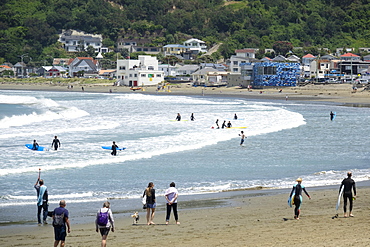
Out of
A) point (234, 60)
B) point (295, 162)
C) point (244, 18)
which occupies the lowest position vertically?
point (295, 162)

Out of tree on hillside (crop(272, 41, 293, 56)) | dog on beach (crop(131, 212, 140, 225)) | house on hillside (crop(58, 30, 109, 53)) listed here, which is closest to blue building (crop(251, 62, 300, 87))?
tree on hillside (crop(272, 41, 293, 56))

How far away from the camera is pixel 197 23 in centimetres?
17175

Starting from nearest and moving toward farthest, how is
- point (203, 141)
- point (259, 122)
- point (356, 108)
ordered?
1. point (203, 141)
2. point (259, 122)
3. point (356, 108)

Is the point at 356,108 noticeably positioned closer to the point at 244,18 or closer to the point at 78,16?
the point at 244,18

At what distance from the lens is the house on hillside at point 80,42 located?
521ft

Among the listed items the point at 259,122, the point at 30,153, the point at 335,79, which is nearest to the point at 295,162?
the point at 30,153

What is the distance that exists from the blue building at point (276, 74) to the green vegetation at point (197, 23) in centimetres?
4192

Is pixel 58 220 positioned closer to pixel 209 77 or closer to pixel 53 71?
pixel 209 77

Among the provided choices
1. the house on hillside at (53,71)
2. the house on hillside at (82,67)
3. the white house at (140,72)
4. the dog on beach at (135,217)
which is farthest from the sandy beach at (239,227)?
the house on hillside at (53,71)

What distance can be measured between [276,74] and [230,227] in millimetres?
87303

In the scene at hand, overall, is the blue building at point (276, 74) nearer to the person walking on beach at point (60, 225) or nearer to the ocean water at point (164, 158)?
the ocean water at point (164, 158)

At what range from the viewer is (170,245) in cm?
1142

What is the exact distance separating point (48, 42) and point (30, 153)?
144 metres

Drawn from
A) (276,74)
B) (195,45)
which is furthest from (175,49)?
(276,74)
